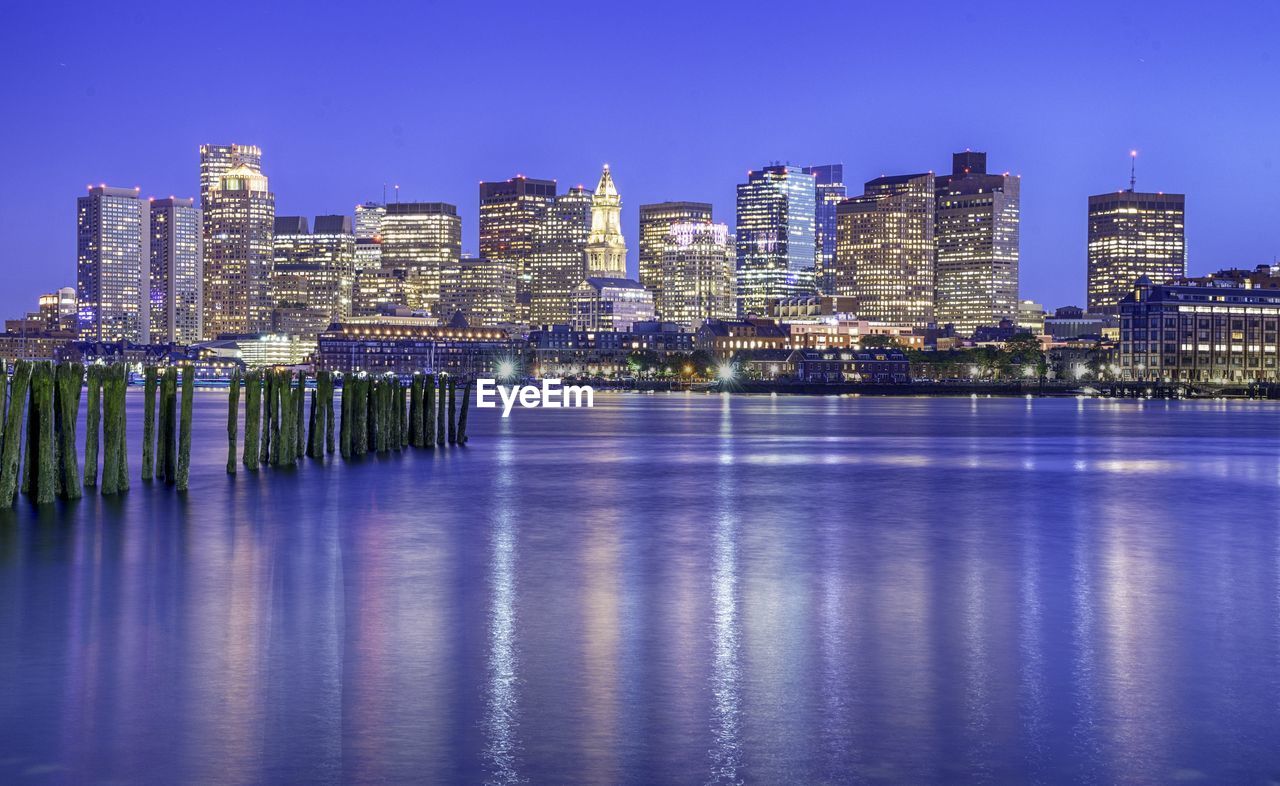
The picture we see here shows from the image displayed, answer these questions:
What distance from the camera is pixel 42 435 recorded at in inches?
1205

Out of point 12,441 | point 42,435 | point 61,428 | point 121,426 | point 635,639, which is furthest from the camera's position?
point 121,426

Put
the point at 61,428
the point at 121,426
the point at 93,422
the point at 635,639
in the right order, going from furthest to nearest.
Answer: the point at 121,426 → the point at 93,422 → the point at 61,428 → the point at 635,639

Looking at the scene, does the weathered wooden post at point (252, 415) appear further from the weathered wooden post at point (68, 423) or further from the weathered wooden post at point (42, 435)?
the weathered wooden post at point (42, 435)

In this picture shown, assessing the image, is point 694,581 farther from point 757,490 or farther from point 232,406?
point 232,406

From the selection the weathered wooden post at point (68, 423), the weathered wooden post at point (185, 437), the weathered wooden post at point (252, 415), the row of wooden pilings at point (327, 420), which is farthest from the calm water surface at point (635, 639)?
the row of wooden pilings at point (327, 420)

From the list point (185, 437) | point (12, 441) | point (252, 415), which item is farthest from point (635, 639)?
point (252, 415)

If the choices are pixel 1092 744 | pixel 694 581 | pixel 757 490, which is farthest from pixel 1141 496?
pixel 1092 744

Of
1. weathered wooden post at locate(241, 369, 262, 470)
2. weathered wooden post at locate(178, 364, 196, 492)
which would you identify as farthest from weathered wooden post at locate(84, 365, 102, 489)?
weathered wooden post at locate(241, 369, 262, 470)

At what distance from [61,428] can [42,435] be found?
2.61 ft

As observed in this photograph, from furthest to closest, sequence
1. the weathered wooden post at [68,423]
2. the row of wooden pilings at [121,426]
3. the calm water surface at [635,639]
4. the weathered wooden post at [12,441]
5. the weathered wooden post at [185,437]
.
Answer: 1. the weathered wooden post at [185,437]
2. the weathered wooden post at [68,423]
3. the row of wooden pilings at [121,426]
4. the weathered wooden post at [12,441]
5. the calm water surface at [635,639]

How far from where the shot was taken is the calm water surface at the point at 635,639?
38.2 feet

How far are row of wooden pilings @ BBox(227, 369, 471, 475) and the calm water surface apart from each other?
5.94 meters

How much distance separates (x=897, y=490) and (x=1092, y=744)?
2765 centimetres

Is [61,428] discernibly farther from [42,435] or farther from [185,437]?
[185,437]
